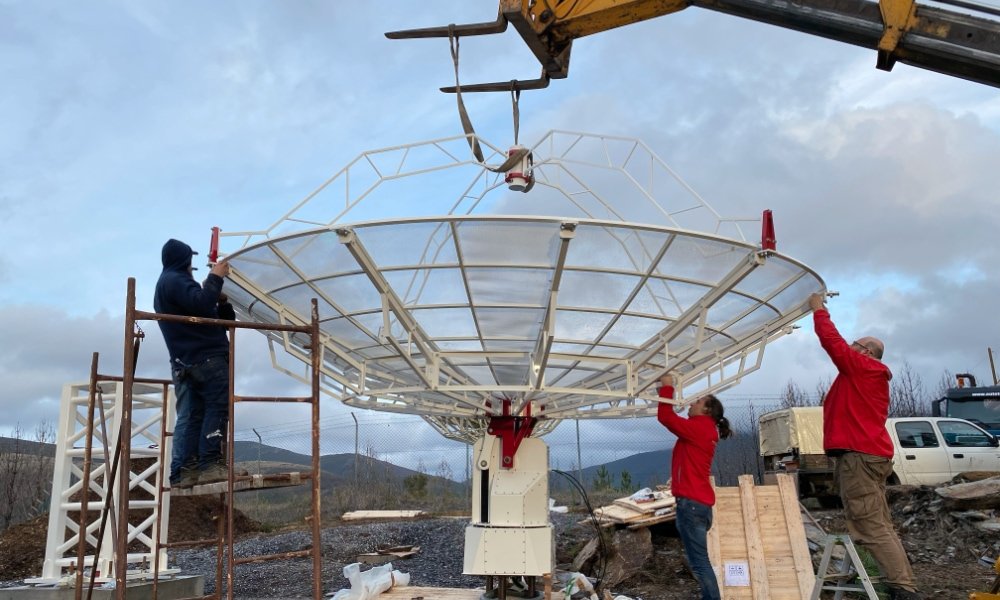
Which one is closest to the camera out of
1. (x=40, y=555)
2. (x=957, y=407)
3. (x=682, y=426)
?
(x=682, y=426)

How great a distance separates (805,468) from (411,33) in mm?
15667

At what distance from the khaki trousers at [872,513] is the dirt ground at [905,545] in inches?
207

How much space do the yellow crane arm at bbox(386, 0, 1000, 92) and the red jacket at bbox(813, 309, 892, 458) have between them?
88.5 inches

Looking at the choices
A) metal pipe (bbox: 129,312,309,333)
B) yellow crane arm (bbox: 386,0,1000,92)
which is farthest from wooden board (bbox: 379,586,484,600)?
yellow crane arm (bbox: 386,0,1000,92)

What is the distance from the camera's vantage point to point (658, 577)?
12.5 metres

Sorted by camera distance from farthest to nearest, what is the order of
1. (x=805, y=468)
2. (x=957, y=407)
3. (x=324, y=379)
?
1. (x=957, y=407)
2. (x=805, y=468)
3. (x=324, y=379)

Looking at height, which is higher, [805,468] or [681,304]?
[681,304]

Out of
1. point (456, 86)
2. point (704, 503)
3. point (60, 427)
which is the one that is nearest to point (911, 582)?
point (704, 503)

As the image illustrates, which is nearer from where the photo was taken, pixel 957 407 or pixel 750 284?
pixel 750 284

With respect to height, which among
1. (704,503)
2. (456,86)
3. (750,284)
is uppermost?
(456,86)

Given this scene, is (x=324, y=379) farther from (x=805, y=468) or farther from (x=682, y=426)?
(x=805, y=468)

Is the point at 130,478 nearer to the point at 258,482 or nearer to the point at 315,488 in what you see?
the point at 258,482

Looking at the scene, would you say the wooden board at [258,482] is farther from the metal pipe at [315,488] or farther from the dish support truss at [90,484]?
the dish support truss at [90,484]

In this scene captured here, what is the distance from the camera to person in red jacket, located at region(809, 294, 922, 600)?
645 centimetres
